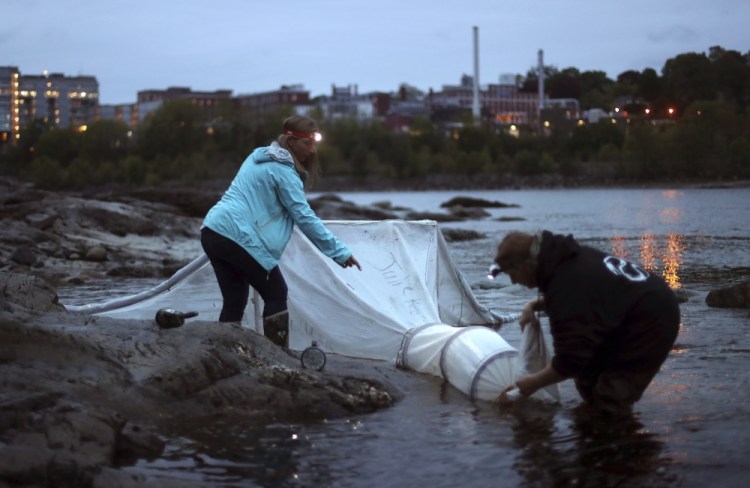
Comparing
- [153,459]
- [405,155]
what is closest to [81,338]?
[153,459]

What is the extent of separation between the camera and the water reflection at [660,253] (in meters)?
19.3

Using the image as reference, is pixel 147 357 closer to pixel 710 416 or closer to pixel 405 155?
pixel 710 416

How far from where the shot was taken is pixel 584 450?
630 cm

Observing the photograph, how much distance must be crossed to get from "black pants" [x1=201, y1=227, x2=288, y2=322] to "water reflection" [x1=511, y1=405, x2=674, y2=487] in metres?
2.00

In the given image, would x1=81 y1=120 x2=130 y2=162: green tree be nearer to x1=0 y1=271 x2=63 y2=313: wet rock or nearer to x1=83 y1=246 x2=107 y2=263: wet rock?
x1=83 y1=246 x2=107 y2=263: wet rock

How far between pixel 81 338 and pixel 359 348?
9.93 ft

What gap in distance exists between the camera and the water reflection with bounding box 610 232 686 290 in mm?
19281

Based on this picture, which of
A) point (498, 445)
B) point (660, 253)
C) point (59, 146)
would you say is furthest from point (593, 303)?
point (59, 146)

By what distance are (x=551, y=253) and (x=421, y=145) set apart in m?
155

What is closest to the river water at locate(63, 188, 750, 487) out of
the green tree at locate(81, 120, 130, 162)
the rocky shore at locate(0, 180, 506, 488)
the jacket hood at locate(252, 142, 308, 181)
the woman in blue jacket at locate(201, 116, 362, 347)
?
the rocky shore at locate(0, 180, 506, 488)

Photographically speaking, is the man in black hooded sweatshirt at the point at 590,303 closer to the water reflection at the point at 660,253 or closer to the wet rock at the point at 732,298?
the wet rock at the point at 732,298

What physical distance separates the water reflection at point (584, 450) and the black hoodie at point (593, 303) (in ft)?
1.56

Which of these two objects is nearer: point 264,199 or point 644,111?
point 264,199

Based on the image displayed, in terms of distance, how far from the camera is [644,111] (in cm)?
17875
